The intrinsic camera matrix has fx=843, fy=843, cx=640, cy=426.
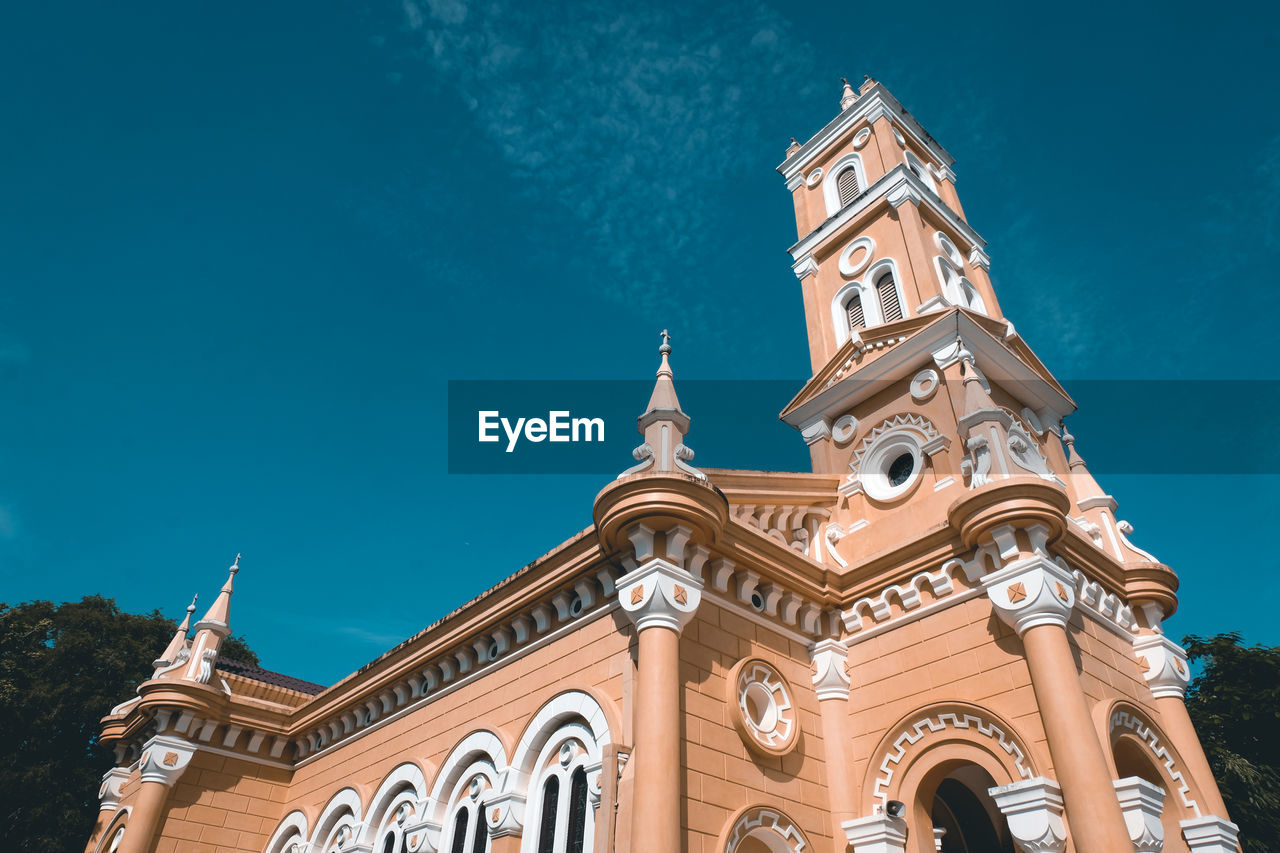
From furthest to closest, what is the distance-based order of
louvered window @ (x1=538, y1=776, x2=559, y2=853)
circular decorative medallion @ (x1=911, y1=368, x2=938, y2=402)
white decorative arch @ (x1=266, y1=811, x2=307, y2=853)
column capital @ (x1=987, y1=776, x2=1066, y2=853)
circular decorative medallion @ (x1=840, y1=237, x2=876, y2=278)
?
circular decorative medallion @ (x1=840, y1=237, x2=876, y2=278)
white decorative arch @ (x1=266, y1=811, x2=307, y2=853)
circular decorative medallion @ (x1=911, y1=368, x2=938, y2=402)
louvered window @ (x1=538, y1=776, x2=559, y2=853)
column capital @ (x1=987, y1=776, x2=1066, y2=853)

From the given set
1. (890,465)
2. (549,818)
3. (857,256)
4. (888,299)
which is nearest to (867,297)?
(888,299)

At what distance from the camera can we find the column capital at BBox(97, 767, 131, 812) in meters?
22.0

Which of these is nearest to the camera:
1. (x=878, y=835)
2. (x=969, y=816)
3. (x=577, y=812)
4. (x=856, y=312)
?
(x=878, y=835)

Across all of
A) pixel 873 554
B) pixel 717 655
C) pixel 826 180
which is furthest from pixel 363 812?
pixel 826 180

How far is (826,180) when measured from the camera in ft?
89.3

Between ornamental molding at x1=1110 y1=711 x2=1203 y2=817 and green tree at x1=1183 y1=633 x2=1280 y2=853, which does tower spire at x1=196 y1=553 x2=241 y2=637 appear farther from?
green tree at x1=1183 y1=633 x2=1280 y2=853

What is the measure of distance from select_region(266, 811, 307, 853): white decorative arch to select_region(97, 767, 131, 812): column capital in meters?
4.45

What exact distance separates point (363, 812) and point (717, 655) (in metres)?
9.67

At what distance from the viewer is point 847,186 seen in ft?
87.7

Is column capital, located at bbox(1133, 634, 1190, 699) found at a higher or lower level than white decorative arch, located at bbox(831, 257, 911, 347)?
lower

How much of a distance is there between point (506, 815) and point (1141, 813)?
9541 mm

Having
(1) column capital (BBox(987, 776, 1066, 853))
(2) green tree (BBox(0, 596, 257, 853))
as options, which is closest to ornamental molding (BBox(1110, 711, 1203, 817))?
(1) column capital (BBox(987, 776, 1066, 853))

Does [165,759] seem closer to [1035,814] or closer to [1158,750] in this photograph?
[1035,814]

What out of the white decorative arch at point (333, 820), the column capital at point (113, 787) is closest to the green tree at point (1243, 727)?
the white decorative arch at point (333, 820)
